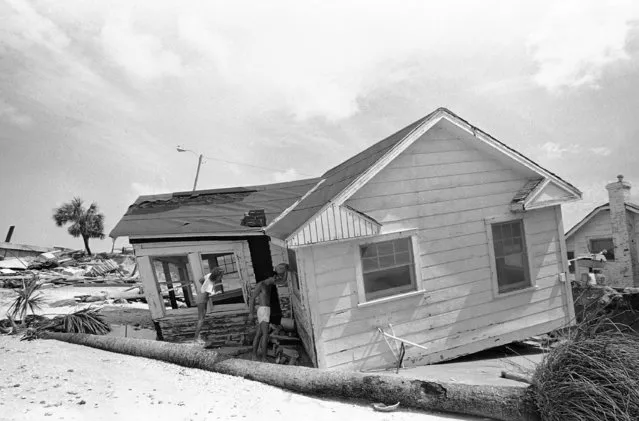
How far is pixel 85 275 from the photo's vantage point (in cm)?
2639

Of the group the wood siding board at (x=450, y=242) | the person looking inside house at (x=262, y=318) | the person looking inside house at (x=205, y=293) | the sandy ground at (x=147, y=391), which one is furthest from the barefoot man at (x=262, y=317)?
the wood siding board at (x=450, y=242)

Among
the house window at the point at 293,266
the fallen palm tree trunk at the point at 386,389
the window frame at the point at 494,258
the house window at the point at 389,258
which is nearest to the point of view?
the fallen palm tree trunk at the point at 386,389

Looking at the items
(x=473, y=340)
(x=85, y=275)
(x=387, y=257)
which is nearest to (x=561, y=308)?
(x=473, y=340)

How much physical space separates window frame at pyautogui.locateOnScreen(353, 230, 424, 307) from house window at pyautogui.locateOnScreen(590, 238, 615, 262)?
16.6 metres

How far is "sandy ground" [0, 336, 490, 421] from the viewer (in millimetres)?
5352

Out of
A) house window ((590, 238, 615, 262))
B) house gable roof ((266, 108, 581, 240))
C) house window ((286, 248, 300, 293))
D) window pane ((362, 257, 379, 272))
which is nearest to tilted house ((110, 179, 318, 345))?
house window ((286, 248, 300, 293))

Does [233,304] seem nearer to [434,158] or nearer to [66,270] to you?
[434,158]

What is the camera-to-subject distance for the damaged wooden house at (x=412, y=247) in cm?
790

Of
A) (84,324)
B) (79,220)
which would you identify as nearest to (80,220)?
(79,220)

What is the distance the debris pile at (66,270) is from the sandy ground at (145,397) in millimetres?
17522

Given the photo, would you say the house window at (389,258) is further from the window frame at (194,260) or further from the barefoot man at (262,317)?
the window frame at (194,260)

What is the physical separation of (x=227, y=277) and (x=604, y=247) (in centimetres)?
1975

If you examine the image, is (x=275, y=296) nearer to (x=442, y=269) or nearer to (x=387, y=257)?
(x=387, y=257)

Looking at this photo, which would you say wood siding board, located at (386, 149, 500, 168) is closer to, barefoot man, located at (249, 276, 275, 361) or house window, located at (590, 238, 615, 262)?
barefoot man, located at (249, 276, 275, 361)
